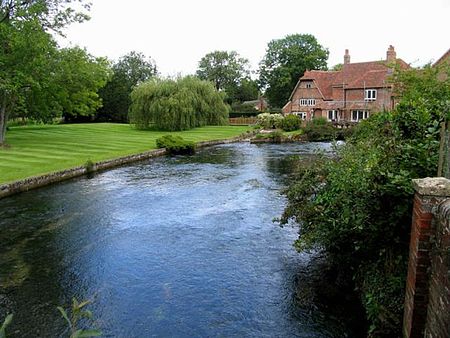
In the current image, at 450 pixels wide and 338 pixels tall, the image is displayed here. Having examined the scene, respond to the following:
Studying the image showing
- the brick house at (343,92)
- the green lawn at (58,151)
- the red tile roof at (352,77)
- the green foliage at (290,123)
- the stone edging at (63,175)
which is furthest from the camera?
the red tile roof at (352,77)

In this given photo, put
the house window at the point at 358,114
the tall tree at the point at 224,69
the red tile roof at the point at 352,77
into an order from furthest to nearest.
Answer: the tall tree at the point at 224,69 → the house window at the point at 358,114 → the red tile roof at the point at 352,77

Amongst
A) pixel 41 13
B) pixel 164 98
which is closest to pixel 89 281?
pixel 41 13

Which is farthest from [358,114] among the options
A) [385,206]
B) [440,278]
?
[440,278]

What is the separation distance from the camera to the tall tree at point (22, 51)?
82.9 feet

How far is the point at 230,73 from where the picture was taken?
279 ft

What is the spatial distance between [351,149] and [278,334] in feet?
15.2

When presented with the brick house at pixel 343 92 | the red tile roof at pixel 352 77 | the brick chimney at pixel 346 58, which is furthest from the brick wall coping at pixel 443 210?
the brick chimney at pixel 346 58

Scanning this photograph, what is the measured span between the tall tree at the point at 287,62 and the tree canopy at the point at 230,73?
30.5 ft

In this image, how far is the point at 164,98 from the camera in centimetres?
4359

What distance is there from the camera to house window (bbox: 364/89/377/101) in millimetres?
53219

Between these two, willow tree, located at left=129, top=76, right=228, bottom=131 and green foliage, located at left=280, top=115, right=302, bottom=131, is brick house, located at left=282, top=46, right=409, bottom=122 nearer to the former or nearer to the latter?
green foliage, located at left=280, top=115, right=302, bottom=131

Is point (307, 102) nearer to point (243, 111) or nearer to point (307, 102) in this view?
point (307, 102)

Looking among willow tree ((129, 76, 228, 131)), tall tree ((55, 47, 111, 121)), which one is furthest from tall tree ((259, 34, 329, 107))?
tall tree ((55, 47, 111, 121))

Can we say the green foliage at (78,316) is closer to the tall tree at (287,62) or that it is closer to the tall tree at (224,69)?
the tall tree at (287,62)
